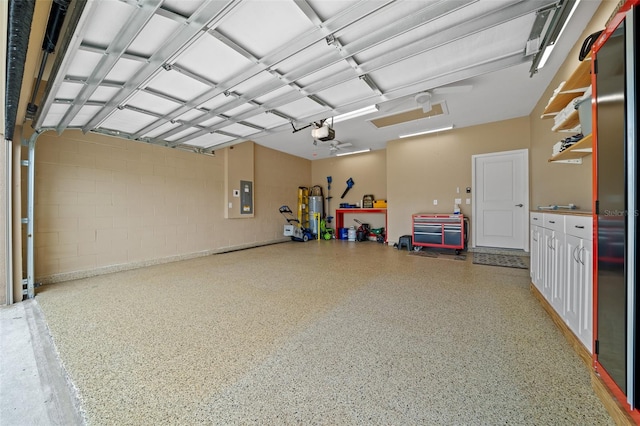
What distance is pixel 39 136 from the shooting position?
3.42m

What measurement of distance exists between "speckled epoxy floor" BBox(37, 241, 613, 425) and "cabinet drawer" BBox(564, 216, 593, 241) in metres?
0.83

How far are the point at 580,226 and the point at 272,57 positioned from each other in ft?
9.00

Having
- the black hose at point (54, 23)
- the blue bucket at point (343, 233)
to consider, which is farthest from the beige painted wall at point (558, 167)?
the blue bucket at point (343, 233)

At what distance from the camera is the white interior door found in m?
5.05

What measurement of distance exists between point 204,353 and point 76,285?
3.16 meters

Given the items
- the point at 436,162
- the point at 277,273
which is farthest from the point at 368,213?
the point at 277,273

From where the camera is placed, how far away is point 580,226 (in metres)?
1.66

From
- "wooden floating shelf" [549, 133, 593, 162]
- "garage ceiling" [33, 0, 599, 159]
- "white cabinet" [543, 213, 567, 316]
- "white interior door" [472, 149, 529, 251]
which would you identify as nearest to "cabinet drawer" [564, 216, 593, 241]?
"white cabinet" [543, 213, 567, 316]

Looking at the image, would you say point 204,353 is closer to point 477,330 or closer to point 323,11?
point 477,330

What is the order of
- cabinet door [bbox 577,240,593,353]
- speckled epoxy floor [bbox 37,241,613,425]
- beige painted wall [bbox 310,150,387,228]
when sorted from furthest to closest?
beige painted wall [bbox 310,150,387,228], cabinet door [bbox 577,240,593,353], speckled epoxy floor [bbox 37,241,613,425]

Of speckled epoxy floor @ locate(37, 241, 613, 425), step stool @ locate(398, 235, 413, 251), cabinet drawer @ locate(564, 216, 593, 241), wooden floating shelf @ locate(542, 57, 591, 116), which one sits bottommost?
speckled epoxy floor @ locate(37, 241, 613, 425)

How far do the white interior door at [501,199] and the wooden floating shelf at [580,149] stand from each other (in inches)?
110

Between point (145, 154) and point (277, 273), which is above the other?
point (145, 154)

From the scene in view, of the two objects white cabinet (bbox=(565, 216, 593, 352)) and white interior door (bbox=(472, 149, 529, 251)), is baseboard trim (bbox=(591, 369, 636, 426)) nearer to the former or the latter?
white cabinet (bbox=(565, 216, 593, 352))
